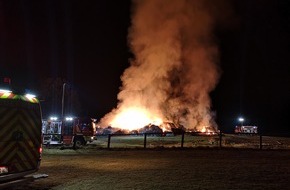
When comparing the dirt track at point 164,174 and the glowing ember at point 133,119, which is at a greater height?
the glowing ember at point 133,119

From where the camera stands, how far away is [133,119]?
55.2 meters

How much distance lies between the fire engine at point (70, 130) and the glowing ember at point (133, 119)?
24828mm

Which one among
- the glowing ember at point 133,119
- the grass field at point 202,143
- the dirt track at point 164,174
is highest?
the glowing ember at point 133,119

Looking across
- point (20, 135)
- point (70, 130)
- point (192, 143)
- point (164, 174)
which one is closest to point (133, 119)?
point (192, 143)

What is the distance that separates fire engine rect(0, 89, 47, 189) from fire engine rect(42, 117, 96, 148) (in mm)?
17655

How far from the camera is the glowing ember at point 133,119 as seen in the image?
5414 centimetres

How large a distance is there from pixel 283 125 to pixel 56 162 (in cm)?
6349

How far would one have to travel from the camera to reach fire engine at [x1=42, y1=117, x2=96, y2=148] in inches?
1070

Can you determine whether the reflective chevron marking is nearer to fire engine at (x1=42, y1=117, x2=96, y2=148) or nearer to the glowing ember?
fire engine at (x1=42, y1=117, x2=96, y2=148)

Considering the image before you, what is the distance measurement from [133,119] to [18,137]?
1826 inches

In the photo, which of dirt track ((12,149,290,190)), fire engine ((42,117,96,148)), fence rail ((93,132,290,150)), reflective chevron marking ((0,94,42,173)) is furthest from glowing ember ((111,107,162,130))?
reflective chevron marking ((0,94,42,173))

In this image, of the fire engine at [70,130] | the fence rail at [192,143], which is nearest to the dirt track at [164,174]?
the fence rail at [192,143]

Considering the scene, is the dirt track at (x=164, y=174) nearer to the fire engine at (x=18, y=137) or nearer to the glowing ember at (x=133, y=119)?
the fire engine at (x=18, y=137)

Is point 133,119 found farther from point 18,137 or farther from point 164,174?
point 18,137
